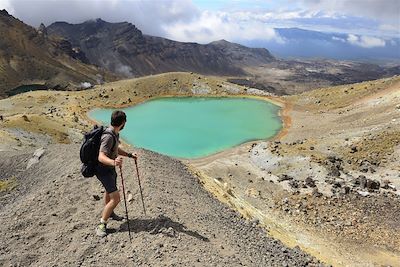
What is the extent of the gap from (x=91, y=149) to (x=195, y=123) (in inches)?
2120

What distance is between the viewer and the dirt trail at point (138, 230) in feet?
40.2

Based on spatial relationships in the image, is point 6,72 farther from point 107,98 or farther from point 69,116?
point 69,116

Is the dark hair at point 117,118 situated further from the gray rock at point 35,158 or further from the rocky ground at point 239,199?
the gray rock at point 35,158

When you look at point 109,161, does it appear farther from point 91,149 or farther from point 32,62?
point 32,62

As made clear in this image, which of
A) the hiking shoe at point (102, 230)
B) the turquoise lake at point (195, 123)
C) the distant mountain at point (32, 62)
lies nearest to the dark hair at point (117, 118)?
the hiking shoe at point (102, 230)

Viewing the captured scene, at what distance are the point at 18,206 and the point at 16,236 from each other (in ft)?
9.07

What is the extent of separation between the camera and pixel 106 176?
12.5m

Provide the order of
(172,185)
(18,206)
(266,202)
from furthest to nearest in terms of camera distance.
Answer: (266,202) → (172,185) → (18,206)

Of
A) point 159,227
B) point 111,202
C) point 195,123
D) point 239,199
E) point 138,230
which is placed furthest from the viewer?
point 195,123

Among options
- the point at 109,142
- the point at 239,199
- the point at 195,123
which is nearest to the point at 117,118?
the point at 109,142

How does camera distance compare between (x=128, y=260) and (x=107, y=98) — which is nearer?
(x=128, y=260)

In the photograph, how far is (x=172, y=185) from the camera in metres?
17.9

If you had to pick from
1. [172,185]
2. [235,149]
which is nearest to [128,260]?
[172,185]

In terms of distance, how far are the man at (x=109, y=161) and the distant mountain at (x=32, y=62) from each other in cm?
13387
